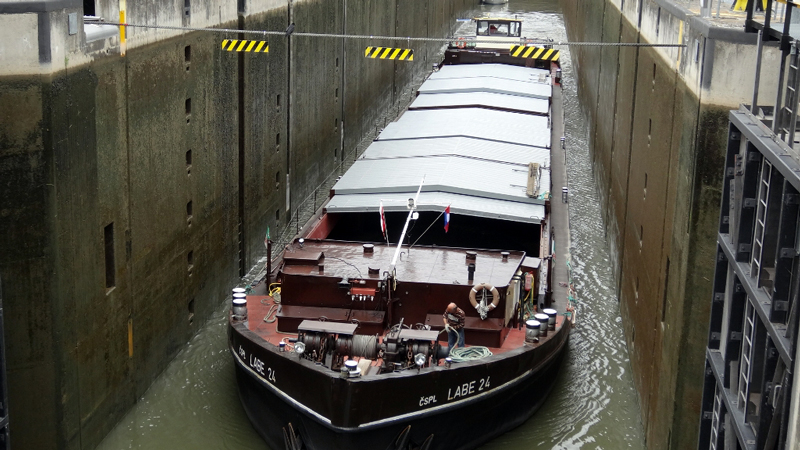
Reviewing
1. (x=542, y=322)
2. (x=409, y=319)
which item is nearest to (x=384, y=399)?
(x=409, y=319)

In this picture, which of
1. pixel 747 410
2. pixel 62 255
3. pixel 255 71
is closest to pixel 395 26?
pixel 255 71

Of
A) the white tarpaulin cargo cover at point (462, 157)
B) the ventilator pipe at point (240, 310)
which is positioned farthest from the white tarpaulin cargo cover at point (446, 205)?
the ventilator pipe at point (240, 310)

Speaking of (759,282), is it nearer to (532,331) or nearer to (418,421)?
(418,421)

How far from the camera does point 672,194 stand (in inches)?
492

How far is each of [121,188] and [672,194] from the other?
694 cm

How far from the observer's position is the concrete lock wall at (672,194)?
10695 millimetres

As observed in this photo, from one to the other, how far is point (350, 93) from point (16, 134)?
18358 millimetres

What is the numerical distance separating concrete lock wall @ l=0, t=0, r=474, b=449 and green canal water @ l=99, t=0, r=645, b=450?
0.32 metres

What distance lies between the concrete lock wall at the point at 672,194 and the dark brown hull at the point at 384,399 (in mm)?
1721

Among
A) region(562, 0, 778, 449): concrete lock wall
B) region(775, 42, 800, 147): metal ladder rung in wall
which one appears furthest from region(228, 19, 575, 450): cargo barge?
region(775, 42, 800, 147): metal ladder rung in wall

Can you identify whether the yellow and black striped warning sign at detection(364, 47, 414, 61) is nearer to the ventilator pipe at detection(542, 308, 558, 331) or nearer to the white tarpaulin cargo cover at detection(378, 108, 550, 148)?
the ventilator pipe at detection(542, 308, 558, 331)

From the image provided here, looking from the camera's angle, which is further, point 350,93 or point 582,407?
point 350,93

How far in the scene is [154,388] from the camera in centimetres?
1432

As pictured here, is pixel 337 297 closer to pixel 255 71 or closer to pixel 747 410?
pixel 747 410
